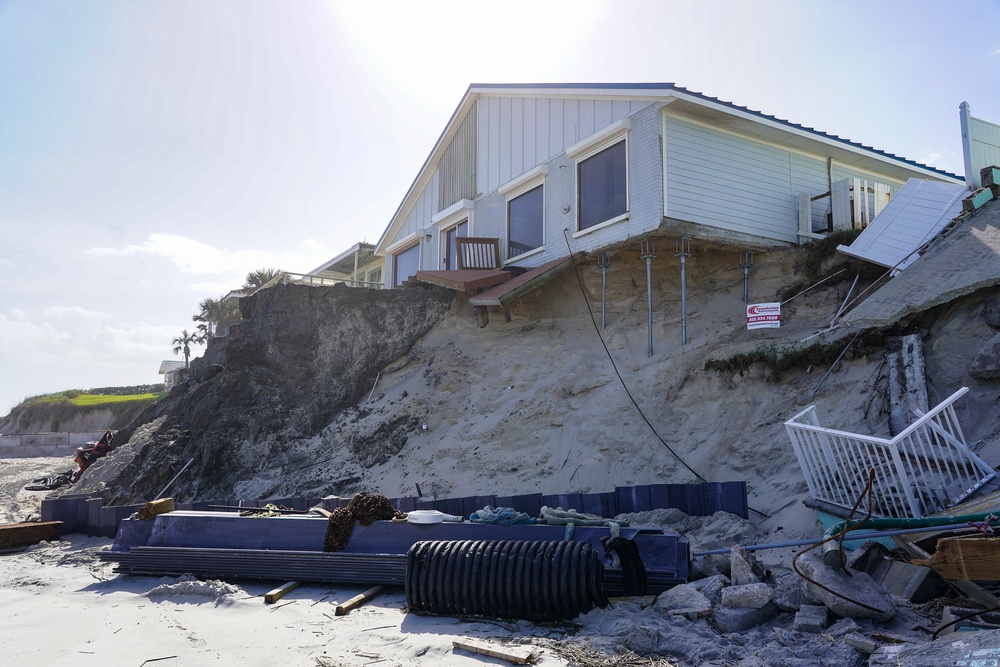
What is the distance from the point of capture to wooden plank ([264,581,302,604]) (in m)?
6.87

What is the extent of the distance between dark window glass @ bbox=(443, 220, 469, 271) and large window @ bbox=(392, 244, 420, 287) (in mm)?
1886

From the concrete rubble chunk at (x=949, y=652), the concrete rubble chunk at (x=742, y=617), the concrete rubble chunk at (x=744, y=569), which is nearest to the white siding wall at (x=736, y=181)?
the concrete rubble chunk at (x=744, y=569)

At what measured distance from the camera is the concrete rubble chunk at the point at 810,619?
4.74 meters

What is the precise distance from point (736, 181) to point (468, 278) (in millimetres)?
5869

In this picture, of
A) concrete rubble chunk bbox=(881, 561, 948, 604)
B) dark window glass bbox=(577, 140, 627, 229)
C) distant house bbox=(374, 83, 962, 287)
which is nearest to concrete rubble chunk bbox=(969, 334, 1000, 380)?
concrete rubble chunk bbox=(881, 561, 948, 604)

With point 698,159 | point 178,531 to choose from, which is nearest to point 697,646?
point 178,531

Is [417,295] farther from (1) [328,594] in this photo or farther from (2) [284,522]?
(1) [328,594]

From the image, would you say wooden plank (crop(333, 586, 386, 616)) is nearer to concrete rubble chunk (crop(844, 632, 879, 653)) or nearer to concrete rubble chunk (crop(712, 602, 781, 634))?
concrete rubble chunk (crop(712, 602, 781, 634))

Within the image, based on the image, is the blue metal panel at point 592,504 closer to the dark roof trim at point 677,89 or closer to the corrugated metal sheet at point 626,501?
the corrugated metal sheet at point 626,501

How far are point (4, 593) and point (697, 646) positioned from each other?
25.2 ft

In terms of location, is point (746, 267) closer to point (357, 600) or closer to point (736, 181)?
point (736, 181)

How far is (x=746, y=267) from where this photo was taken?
13.6 m

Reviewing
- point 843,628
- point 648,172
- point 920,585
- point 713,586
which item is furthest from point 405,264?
point 843,628

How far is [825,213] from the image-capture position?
48.8 ft
